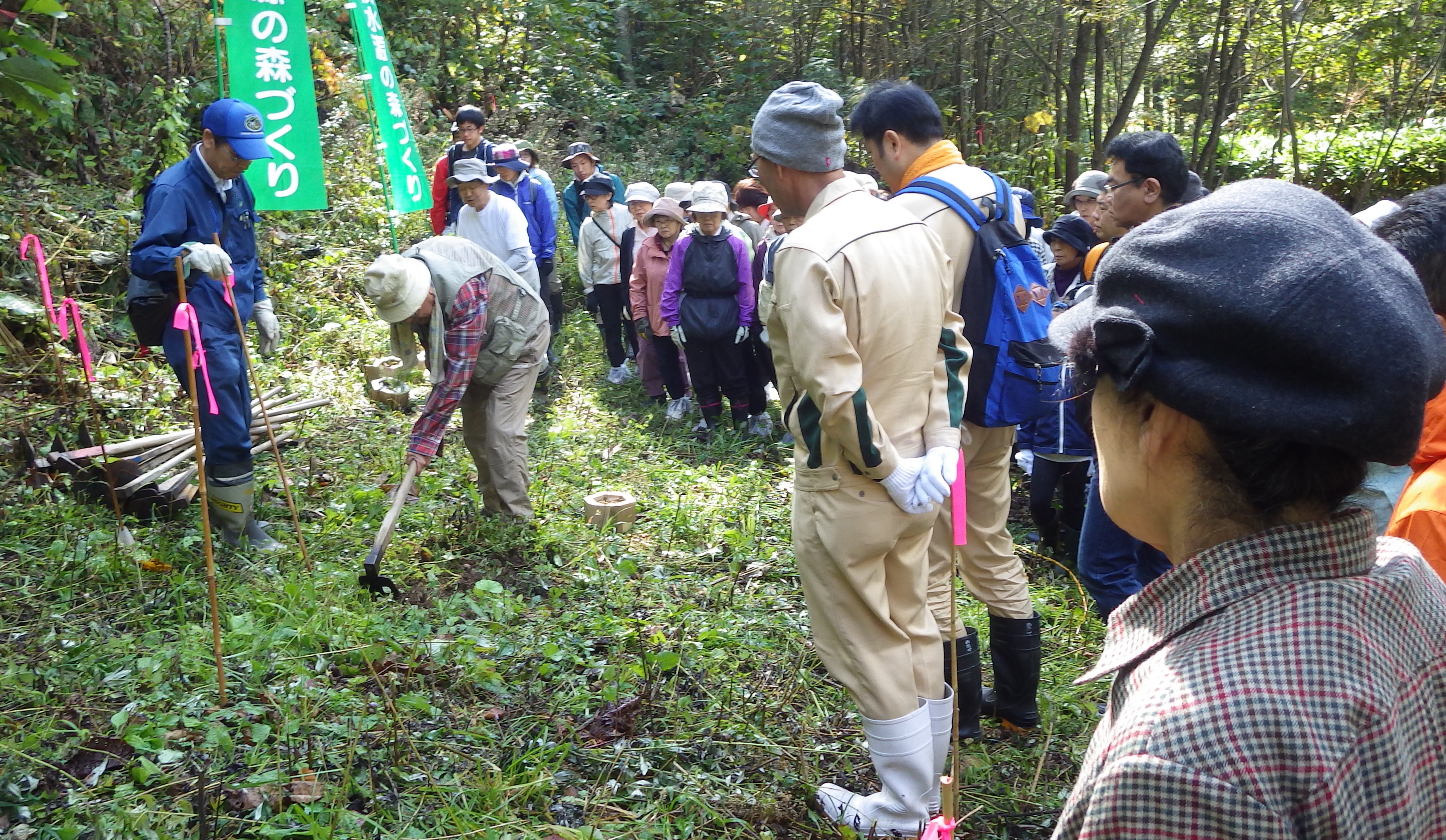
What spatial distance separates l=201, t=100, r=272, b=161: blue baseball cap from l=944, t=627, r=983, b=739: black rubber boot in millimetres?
3956

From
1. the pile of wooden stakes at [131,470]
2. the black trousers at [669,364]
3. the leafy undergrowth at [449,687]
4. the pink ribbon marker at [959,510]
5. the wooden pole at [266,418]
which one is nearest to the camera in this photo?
the pink ribbon marker at [959,510]

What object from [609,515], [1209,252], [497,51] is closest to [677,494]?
[609,515]

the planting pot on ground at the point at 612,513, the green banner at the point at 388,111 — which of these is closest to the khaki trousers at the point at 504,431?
the planting pot on ground at the point at 612,513

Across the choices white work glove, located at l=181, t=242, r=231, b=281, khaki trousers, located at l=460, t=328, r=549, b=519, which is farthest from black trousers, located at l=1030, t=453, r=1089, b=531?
white work glove, located at l=181, t=242, r=231, b=281

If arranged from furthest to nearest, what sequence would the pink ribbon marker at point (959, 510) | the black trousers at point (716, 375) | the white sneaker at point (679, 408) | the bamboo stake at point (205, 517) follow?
1. the white sneaker at point (679, 408)
2. the black trousers at point (716, 375)
3. the bamboo stake at point (205, 517)
4. the pink ribbon marker at point (959, 510)

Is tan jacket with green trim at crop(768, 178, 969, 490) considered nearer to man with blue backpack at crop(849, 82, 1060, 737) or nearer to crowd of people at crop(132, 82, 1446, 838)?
crowd of people at crop(132, 82, 1446, 838)

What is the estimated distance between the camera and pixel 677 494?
630 cm

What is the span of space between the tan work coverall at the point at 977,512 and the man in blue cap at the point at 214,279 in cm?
329

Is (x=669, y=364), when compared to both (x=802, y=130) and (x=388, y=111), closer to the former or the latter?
(x=388, y=111)

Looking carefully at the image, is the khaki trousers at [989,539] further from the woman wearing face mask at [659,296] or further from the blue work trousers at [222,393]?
the woman wearing face mask at [659,296]

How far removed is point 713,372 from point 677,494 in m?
1.77

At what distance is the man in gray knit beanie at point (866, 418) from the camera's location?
8.93ft

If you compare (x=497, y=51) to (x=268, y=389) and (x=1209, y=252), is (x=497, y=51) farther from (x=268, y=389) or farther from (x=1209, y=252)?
(x=1209, y=252)

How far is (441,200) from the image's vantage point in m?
9.19
